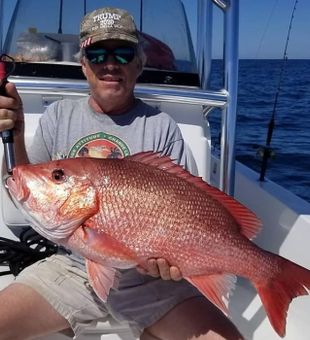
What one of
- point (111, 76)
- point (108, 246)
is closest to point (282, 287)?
point (108, 246)

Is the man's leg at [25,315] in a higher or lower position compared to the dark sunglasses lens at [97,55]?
lower

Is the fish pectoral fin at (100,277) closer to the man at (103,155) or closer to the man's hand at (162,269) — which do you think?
the man's hand at (162,269)

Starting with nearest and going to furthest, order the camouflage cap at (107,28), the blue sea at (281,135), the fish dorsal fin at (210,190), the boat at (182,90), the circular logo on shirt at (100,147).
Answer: the fish dorsal fin at (210,190) → the camouflage cap at (107,28) → the circular logo on shirt at (100,147) → the boat at (182,90) → the blue sea at (281,135)

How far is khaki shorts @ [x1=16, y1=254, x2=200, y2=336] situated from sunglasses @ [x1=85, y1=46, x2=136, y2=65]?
3.23 ft

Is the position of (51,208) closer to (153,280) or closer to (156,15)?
A: (153,280)

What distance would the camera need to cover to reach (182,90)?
3090 mm

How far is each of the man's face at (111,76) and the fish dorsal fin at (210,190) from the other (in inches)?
23.5

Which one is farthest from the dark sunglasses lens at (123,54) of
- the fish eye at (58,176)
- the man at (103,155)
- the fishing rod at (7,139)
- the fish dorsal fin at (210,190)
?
the fish eye at (58,176)

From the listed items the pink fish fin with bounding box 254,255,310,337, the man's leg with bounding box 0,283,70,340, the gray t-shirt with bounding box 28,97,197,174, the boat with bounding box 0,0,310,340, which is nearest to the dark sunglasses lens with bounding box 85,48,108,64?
the gray t-shirt with bounding box 28,97,197,174

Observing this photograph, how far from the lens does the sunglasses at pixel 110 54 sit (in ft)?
8.35

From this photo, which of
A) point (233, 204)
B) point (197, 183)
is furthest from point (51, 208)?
point (233, 204)

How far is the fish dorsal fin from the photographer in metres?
2.11

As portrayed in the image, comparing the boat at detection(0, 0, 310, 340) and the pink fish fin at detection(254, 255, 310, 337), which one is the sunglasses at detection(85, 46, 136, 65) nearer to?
the boat at detection(0, 0, 310, 340)

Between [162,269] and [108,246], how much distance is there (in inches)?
9.8
